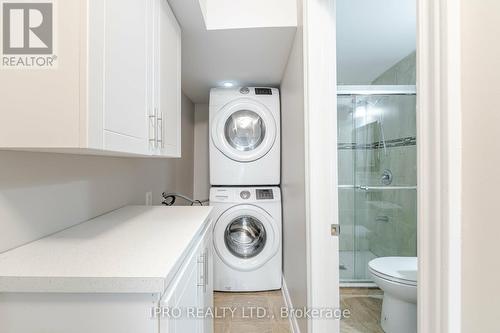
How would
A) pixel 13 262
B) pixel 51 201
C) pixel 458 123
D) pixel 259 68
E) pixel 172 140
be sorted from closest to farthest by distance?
1. pixel 458 123
2. pixel 13 262
3. pixel 51 201
4. pixel 172 140
5. pixel 259 68

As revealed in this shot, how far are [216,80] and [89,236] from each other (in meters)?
1.91

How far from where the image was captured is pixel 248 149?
103 inches

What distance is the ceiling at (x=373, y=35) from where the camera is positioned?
185 cm

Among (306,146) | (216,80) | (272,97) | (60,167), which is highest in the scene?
(216,80)

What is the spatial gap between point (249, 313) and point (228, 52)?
2094mm

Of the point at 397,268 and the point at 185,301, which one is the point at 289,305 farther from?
the point at 185,301

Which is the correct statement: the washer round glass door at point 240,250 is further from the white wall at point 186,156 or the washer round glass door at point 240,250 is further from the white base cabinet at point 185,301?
the white base cabinet at point 185,301

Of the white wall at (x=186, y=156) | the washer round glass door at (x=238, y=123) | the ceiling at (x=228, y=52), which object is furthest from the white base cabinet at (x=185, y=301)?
the white wall at (x=186, y=156)

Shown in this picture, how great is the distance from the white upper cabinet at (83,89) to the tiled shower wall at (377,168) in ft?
7.47

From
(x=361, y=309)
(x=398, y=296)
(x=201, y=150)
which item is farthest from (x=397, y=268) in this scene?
(x=201, y=150)

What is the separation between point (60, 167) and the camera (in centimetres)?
105

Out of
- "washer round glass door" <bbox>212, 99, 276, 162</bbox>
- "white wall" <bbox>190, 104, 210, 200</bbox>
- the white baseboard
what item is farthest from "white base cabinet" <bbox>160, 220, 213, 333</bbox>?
"white wall" <bbox>190, 104, 210, 200</bbox>

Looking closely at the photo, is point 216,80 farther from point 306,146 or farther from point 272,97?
point 306,146

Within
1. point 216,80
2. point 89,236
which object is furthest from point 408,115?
point 89,236
